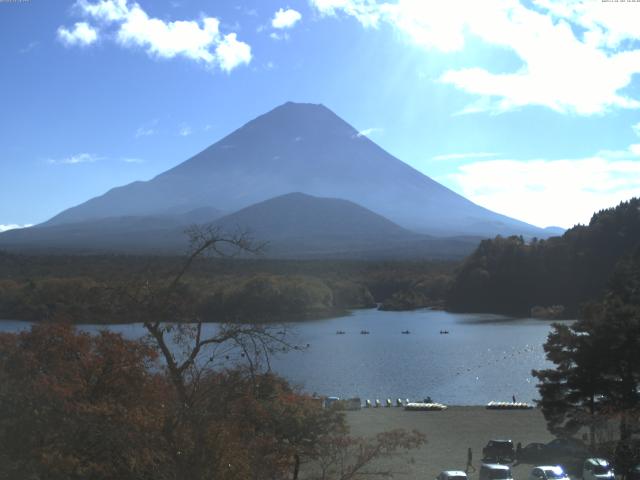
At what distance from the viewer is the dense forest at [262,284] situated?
1135 inches

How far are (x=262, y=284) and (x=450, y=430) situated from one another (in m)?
25.5

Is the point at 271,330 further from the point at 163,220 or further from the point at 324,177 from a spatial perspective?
the point at 324,177

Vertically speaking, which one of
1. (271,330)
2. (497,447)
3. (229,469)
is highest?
(271,330)

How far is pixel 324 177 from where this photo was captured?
159 metres

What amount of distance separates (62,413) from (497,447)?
8127mm

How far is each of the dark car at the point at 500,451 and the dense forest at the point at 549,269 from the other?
3085cm

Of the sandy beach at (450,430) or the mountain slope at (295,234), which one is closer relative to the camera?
the sandy beach at (450,430)

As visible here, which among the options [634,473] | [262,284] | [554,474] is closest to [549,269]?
[262,284]

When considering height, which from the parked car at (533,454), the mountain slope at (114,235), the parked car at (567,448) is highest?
the mountain slope at (114,235)

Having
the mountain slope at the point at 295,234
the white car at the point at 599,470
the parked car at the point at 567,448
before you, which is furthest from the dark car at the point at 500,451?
the mountain slope at the point at 295,234

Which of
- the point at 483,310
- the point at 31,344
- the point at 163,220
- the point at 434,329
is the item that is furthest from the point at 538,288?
the point at 163,220

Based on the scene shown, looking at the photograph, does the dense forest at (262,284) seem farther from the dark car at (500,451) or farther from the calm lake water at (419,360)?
the dark car at (500,451)

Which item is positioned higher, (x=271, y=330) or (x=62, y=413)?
(x=271, y=330)

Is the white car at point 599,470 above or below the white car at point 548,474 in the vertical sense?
above
